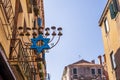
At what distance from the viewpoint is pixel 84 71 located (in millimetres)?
55812

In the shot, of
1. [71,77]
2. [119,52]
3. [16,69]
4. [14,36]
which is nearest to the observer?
[16,69]

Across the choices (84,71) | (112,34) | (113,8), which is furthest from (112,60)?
(84,71)

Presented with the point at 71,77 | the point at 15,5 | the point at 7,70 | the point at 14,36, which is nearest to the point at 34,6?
the point at 15,5

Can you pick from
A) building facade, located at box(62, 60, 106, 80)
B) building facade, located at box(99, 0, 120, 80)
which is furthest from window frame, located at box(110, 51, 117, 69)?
building facade, located at box(62, 60, 106, 80)

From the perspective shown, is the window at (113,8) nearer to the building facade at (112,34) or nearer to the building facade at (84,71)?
the building facade at (112,34)

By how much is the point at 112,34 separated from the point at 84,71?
35213mm

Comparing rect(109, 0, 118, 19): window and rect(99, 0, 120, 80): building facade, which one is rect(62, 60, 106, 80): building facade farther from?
rect(109, 0, 118, 19): window

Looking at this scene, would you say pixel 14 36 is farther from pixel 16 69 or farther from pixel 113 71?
pixel 113 71

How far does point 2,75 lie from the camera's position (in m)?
6.69

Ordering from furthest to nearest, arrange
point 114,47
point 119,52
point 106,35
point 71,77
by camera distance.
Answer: point 71,77
point 106,35
point 114,47
point 119,52

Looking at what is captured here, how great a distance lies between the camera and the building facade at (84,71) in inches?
2149

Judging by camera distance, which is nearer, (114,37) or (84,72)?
(114,37)

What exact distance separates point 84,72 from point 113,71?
34.9 metres

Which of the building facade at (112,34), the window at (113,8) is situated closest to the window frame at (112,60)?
the building facade at (112,34)
